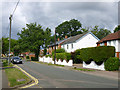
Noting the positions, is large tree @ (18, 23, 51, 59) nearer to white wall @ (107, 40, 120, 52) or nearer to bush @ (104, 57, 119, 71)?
white wall @ (107, 40, 120, 52)

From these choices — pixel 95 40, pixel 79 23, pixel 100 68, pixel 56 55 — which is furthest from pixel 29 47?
pixel 79 23

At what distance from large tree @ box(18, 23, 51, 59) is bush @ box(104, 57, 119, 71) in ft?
110

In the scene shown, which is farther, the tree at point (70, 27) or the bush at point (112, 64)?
the tree at point (70, 27)

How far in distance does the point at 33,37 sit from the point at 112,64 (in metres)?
36.4

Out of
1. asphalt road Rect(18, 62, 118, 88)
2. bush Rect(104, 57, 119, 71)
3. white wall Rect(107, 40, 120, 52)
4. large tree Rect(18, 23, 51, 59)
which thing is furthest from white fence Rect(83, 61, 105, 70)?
large tree Rect(18, 23, 51, 59)

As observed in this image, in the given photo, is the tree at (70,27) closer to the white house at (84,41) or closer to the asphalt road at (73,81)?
the white house at (84,41)

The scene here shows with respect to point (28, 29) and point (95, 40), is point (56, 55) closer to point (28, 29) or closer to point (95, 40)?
point (95, 40)

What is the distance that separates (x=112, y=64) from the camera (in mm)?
16516

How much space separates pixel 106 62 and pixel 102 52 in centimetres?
130

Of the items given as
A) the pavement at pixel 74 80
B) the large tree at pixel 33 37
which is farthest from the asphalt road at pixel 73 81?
the large tree at pixel 33 37

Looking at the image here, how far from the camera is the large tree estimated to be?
1927 inches

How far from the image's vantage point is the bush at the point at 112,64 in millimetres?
16500

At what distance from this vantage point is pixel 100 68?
18.6 meters

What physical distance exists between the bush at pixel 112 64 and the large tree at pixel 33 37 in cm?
3349
